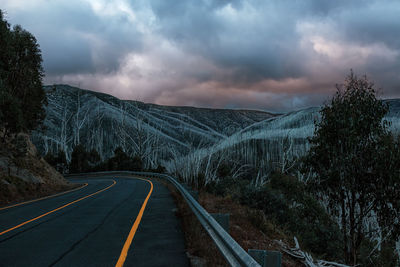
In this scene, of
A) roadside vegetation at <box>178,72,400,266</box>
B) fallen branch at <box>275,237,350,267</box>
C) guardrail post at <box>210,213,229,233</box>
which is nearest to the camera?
guardrail post at <box>210,213,229,233</box>

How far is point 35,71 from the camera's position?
21594 mm

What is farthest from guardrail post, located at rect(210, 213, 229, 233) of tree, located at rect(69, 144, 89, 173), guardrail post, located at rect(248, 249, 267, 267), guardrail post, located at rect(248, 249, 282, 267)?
tree, located at rect(69, 144, 89, 173)

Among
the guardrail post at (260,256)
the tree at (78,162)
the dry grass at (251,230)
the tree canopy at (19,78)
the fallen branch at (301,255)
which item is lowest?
the tree at (78,162)

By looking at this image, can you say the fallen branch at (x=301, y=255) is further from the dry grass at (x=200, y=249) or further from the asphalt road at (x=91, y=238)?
the asphalt road at (x=91, y=238)

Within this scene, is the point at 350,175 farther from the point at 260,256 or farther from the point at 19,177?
the point at 19,177

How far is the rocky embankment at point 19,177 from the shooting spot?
17411 mm

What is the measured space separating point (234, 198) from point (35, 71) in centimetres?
1562

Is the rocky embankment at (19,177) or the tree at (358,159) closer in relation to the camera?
the tree at (358,159)

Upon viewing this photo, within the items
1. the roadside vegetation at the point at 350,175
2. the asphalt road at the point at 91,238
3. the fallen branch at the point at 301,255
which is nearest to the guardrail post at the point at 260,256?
the asphalt road at the point at 91,238

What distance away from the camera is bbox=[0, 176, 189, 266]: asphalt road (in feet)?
18.8

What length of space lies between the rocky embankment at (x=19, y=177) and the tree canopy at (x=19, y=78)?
1308mm

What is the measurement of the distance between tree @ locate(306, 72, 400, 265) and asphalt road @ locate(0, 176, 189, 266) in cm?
876

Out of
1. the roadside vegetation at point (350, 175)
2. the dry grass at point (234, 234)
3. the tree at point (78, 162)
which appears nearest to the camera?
the dry grass at point (234, 234)

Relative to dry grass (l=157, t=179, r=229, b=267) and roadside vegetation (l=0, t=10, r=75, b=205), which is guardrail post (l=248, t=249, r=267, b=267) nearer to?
dry grass (l=157, t=179, r=229, b=267)
